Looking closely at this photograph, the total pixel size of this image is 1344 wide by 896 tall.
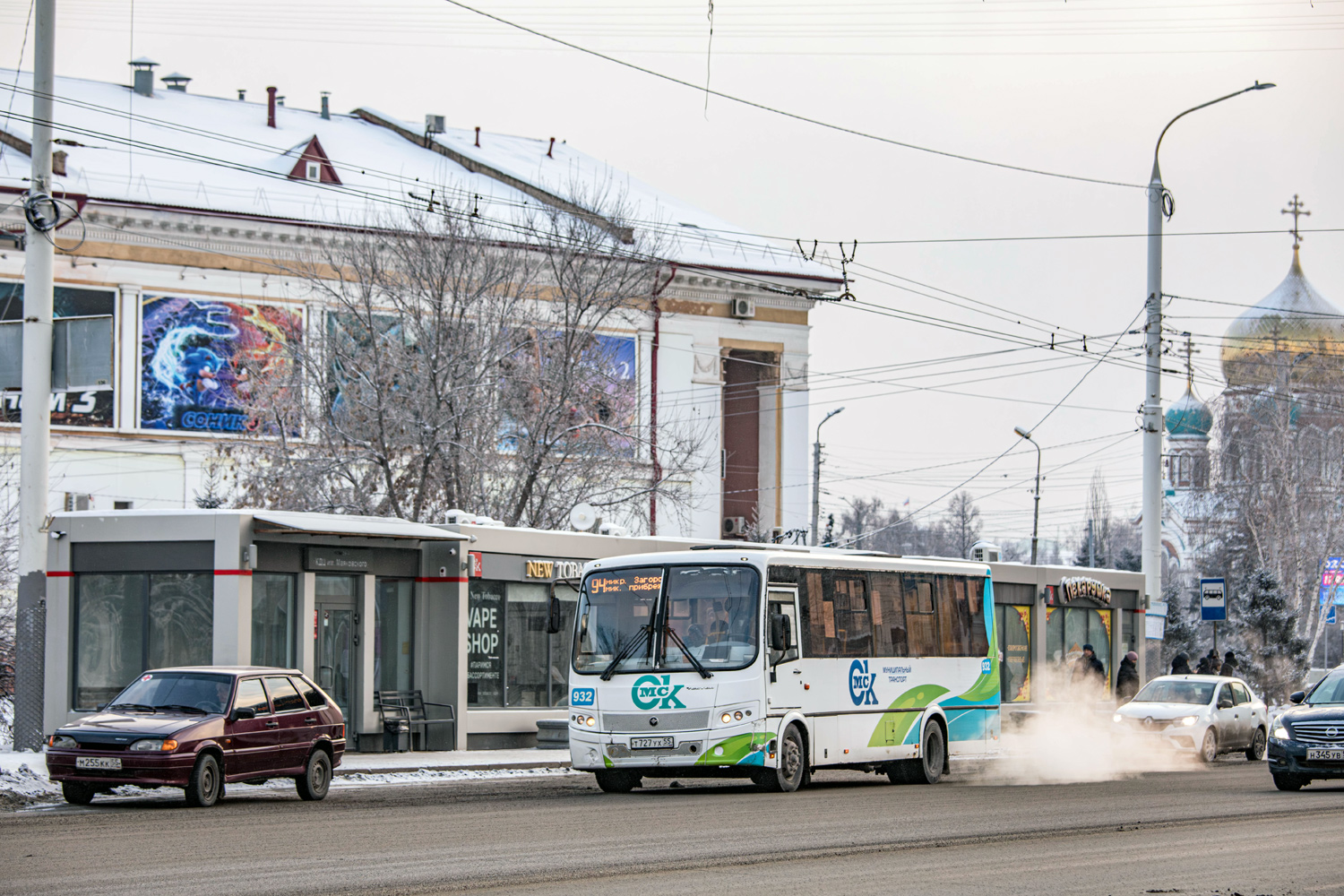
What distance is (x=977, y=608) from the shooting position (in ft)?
80.4

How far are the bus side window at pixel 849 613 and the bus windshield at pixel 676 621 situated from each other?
1.67 meters

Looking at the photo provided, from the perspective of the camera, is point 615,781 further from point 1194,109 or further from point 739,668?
point 1194,109

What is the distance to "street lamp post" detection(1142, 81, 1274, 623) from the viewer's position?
33938 mm

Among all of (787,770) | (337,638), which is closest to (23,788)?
(787,770)

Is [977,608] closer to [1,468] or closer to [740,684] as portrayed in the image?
[740,684]

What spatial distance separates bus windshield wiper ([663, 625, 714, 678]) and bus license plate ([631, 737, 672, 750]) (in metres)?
0.82

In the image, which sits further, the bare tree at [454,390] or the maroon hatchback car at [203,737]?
the bare tree at [454,390]

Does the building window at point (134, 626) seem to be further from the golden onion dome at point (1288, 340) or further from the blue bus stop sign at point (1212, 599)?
the golden onion dome at point (1288, 340)

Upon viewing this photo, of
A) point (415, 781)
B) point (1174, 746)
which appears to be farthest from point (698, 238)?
point (415, 781)

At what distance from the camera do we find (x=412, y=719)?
89.6 ft

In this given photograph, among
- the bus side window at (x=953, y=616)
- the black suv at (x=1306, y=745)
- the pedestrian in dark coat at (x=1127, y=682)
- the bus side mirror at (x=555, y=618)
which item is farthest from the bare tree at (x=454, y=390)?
the black suv at (x=1306, y=745)

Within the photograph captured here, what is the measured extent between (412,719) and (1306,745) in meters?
13.4

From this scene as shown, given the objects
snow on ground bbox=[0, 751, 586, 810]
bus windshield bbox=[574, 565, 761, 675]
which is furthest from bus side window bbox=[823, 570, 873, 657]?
snow on ground bbox=[0, 751, 586, 810]

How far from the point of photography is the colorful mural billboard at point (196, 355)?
4869cm
